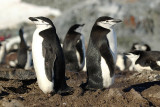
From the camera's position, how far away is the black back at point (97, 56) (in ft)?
22.8

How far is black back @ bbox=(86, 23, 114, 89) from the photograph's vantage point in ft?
22.8

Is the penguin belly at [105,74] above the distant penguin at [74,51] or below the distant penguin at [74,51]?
above

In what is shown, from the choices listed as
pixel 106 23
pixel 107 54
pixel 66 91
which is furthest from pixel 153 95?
pixel 106 23

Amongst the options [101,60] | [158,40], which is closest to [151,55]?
[101,60]

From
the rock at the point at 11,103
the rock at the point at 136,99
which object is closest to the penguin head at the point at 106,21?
the rock at the point at 136,99

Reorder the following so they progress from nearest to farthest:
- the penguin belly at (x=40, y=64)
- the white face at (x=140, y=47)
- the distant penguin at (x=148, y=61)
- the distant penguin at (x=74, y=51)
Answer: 1. the penguin belly at (x=40, y=64)
2. the distant penguin at (x=148, y=61)
3. the distant penguin at (x=74, y=51)
4. the white face at (x=140, y=47)

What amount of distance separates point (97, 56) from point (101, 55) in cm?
9

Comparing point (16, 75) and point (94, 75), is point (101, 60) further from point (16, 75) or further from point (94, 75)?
point (16, 75)

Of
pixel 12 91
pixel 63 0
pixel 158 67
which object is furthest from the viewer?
pixel 63 0

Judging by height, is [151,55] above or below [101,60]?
below

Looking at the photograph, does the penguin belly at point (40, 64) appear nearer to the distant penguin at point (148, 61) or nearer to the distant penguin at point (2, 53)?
the distant penguin at point (148, 61)

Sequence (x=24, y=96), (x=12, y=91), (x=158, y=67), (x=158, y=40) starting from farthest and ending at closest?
(x=158, y=40)
(x=158, y=67)
(x=12, y=91)
(x=24, y=96)

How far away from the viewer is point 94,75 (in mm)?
7117

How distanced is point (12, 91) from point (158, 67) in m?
4.65
